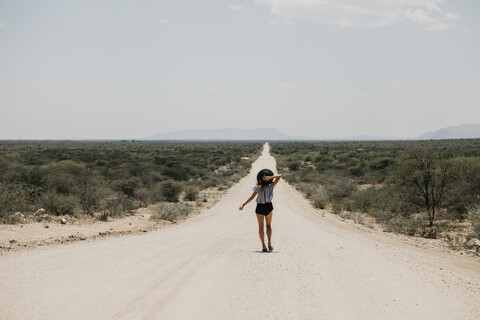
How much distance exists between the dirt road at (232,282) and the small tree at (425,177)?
24.7 ft

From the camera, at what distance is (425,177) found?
16.0 metres

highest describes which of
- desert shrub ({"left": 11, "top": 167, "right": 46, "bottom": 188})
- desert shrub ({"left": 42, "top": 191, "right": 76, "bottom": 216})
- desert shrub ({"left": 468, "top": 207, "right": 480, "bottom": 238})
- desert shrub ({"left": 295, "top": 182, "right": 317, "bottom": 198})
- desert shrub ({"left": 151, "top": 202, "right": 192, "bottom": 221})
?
desert shrub ({"left": 11, "top": 167, "right": 46, "bottom": 188})

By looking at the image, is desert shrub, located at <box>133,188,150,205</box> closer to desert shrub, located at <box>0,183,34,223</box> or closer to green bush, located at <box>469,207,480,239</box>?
desert shrub, located at <box>0,183,34,223</box>

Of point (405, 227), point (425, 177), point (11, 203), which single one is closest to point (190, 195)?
point (11, 203)

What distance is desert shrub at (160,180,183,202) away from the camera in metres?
22.1

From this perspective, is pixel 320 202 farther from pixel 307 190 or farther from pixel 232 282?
pixel 232 282

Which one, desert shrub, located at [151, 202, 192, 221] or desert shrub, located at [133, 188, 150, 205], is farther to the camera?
desert shrub, located at [133, 188, 150, 205]

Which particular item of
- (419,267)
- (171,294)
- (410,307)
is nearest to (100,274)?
(171,294)

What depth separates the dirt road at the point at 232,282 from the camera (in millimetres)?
4789

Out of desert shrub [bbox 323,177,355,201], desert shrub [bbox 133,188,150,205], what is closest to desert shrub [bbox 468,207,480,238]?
desert shrub [bbox 323,177,355,201]

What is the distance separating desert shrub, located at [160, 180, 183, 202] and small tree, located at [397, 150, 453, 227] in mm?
13535

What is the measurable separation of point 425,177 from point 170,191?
14831 millimetres

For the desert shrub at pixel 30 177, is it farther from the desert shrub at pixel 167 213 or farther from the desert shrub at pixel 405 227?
the desert shrub at pixel 405 227

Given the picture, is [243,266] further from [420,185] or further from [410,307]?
[420,185]
